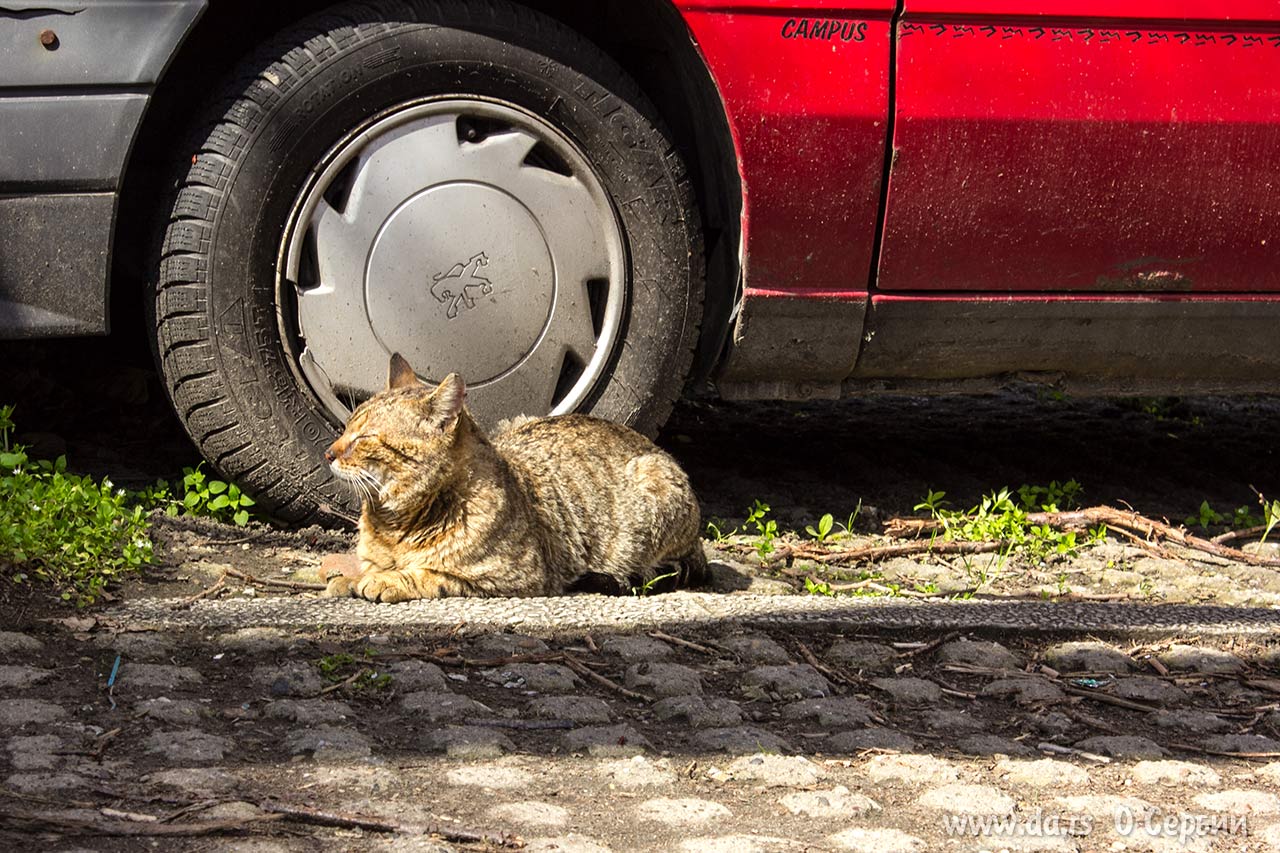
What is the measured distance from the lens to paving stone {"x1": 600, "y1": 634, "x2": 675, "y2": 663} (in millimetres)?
3523

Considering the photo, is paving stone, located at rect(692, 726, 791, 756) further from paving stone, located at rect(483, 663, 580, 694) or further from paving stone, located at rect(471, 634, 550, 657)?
paving stone, located at rect(471, 634, 550, 657)

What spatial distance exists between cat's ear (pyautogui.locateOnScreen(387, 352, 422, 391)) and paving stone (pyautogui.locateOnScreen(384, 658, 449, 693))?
1054mm

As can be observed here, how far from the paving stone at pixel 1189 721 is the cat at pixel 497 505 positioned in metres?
1.54

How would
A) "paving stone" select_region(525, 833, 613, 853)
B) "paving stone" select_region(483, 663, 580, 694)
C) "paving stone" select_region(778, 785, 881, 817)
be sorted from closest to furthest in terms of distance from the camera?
"paving stone" select_region(525, 833, 613, 853)
"paving stone" select_region(778, 785, 881, 817)
"paving stone" select_region(483, 663, 580, 694)

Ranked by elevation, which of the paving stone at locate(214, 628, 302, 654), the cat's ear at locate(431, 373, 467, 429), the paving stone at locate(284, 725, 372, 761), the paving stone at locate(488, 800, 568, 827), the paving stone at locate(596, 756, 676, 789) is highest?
the cat's ear at locate(431, 373, 467, 429)

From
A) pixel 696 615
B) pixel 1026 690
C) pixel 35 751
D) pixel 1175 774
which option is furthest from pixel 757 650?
pixel 35 751

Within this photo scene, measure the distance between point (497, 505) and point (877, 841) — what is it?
185 centimetres

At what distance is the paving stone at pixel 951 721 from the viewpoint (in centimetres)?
322

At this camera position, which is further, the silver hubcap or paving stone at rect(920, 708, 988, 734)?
the silver hubcap

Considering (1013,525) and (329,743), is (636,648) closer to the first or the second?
(329,743)

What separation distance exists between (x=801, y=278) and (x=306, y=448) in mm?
1545

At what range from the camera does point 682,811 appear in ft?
8.82

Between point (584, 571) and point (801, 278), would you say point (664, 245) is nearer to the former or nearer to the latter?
point (801, 278)

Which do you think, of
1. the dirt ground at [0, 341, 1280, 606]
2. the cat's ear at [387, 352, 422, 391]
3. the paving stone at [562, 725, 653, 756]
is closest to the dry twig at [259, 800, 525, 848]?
the paving stone at [562, 725, 653, 756]
